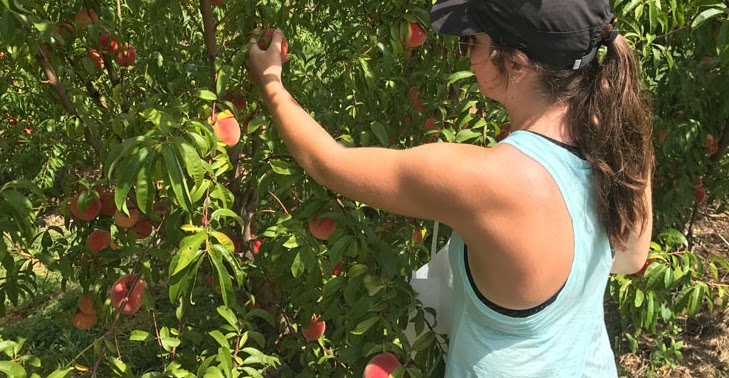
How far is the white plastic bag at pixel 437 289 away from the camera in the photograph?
1521 mm

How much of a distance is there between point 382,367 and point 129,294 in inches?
26.6

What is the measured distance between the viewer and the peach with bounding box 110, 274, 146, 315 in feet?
5.46

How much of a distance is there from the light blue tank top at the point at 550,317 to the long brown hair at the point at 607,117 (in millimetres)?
28

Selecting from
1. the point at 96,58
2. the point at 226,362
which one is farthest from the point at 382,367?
the point at 96,58

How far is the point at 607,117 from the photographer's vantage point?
1.12 m

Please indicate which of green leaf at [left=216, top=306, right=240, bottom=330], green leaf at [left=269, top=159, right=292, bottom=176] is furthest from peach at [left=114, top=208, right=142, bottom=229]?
green leaf at [left=269, top=159, right=292, bottom=176]

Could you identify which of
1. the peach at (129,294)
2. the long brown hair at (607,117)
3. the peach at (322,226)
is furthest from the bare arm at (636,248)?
the peach at (129,294)

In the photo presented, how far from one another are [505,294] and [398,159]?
0.30 m

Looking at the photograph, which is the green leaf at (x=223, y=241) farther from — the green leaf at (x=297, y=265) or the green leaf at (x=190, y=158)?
the green leaf at (x=297, y=265)

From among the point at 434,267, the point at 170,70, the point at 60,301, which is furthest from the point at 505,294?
the point at 60,301

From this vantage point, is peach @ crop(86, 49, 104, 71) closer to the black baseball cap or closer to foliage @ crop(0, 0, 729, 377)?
foliage @ crop(0, 0, 729, 377)

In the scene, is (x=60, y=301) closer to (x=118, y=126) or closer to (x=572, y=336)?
(x=118, y=126)

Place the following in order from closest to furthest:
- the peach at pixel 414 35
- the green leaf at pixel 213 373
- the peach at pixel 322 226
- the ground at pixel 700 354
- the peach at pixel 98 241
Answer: the green leaf at pixel 213 373 < the peach at pixel 322 226 < the peach at pixel 414 35 < the peach at pixel 98 241 < the ground at pixel 700 354

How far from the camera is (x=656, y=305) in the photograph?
6.03 feet
